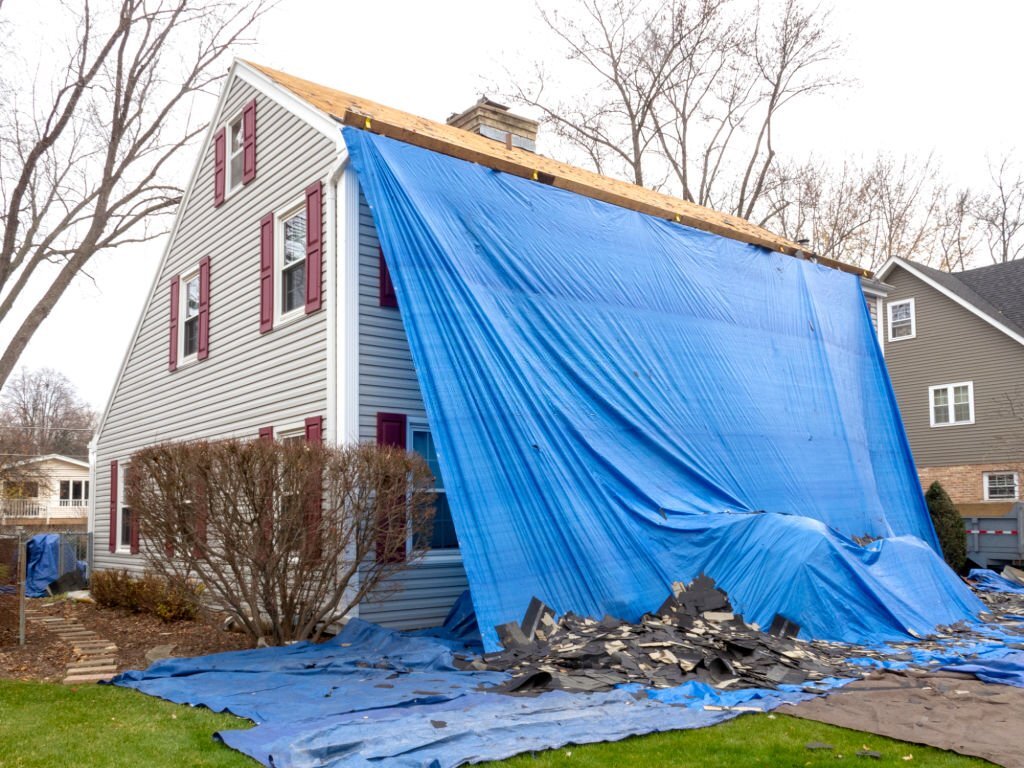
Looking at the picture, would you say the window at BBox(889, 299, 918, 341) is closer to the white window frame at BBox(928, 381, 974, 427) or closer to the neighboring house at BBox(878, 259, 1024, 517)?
the neighboring house at BBox(878, 259, 1024, 517)

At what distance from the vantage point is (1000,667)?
267 inches

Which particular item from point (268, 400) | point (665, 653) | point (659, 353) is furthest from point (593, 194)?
point (665, 653)

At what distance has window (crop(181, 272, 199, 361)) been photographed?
13.0m

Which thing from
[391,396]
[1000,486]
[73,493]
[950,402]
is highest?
[950,402]

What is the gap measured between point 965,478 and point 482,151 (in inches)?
674

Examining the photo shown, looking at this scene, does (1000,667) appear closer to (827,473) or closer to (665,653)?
(665,653)

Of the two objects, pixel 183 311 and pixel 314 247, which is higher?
pixel 314 247

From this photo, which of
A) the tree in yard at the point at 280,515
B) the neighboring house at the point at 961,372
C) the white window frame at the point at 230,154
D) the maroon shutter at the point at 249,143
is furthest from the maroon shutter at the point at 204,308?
the neighboring house at the point at 961,372

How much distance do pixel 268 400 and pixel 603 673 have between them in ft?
18.8

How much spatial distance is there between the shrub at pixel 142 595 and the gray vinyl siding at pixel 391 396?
226 centimetres

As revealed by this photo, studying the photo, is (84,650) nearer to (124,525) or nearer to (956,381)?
(124,525)

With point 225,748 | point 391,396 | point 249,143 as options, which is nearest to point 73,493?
point 249,143

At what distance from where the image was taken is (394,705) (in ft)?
18.5

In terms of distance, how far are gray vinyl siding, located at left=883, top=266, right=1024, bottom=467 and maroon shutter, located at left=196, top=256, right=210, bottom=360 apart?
18.3 metres
